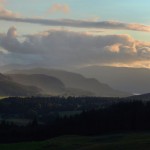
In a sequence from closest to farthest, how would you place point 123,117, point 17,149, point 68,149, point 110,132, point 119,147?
1. point 119,147
2. point 68,149
3. point 17,149
4. point 110,132
5. point 123,117

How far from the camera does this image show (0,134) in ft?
639

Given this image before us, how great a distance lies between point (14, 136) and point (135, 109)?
153ft

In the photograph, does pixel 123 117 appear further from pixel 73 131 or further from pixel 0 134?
pixel 0 134

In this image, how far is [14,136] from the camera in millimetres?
189875

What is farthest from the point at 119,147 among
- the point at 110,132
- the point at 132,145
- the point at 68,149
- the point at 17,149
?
the point at 110,132

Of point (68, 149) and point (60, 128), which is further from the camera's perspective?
point (60, 128)

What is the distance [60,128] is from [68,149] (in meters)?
74.3

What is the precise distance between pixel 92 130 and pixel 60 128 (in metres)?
15.4

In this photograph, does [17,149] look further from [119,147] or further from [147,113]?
[147,113]

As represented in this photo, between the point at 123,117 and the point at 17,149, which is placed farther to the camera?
the point at 123,117

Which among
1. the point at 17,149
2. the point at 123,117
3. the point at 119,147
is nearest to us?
the point at 119,147

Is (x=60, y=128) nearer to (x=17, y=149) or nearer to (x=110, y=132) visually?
(x=110, y=132)

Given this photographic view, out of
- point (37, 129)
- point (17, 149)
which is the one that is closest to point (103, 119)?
point (37, 129)

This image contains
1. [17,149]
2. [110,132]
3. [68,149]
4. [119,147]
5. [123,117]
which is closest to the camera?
[119,147]
